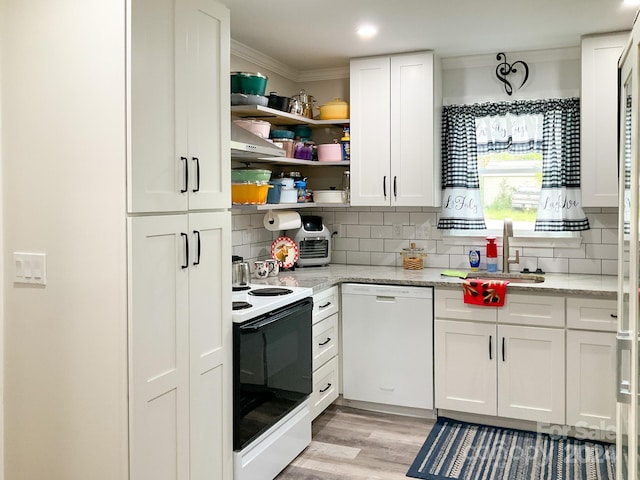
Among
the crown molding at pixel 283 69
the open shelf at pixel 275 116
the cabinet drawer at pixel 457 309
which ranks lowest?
the cabinet drawer at pixel 457 309

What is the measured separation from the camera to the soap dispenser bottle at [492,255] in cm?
418

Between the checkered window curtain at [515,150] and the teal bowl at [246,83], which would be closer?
the teal bowl at [246,83]

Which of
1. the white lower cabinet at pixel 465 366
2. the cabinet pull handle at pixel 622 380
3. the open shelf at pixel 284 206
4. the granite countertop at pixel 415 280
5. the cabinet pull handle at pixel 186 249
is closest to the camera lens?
the cabinet pull handle at pixel 622 380

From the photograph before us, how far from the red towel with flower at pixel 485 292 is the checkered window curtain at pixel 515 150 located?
74 cm

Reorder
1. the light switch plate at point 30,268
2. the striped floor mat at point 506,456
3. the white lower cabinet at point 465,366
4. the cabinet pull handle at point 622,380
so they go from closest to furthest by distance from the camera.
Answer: the cabinet pull handle at point 622,380
the light switch plate at point 30,268
the striped floor mat at point 506,456
the white lower cabinet at point 465,366

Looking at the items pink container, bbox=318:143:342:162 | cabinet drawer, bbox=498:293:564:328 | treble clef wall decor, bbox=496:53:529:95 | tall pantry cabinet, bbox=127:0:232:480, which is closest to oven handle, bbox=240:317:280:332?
tall pantry cabinet, bbox=127:0:232:480

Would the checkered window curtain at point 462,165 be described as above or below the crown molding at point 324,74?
below

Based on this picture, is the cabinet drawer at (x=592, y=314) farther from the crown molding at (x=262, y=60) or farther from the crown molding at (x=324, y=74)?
the crown molding at (x=262, y=60)

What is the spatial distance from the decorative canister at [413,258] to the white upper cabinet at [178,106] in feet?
6.56

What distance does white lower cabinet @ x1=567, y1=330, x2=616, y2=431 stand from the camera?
11.3ft

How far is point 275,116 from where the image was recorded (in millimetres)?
3973

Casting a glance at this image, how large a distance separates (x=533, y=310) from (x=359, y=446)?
4.35ft

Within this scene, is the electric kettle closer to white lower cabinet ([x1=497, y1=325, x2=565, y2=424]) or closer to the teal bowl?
the teal bowl

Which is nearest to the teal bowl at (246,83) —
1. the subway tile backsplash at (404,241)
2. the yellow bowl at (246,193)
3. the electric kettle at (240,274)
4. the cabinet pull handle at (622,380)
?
the yellow bowl at (246,193)
